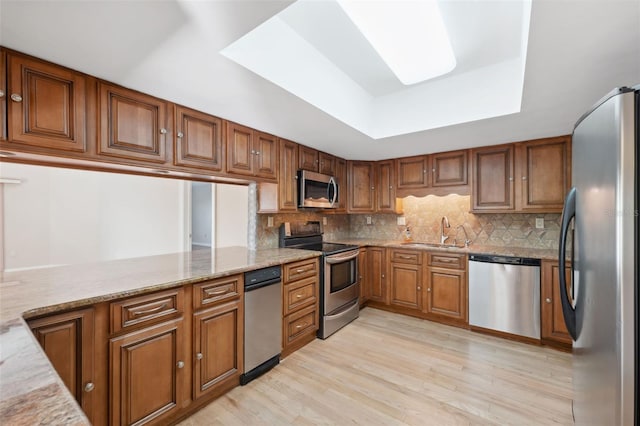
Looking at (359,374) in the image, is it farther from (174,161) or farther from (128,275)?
(174,161)

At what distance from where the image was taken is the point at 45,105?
1.46m

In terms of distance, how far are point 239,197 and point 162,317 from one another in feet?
5.49

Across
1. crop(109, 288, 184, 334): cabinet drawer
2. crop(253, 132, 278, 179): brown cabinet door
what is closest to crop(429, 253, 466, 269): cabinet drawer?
crop(253, 132, 278, 179): brown cabinet door

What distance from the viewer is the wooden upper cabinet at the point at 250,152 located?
241 cm

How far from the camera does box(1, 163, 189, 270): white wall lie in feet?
7.97

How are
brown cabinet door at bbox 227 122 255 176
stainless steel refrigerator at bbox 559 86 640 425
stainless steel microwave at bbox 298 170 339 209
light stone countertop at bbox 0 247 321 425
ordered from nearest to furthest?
light stone countertop at bbox 0 247 321 425
stainless steel refrigerator at bbox 559 86 640 425
brown cabinet door at bbox 227 122 255 176
stainless steel microwave at bbox 298 170 339 209

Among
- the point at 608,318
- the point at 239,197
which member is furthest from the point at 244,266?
the point at 608,318

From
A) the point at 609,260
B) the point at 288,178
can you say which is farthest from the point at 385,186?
the point at 609,260

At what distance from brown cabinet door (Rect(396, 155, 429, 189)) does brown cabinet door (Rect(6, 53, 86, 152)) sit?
3.36 m

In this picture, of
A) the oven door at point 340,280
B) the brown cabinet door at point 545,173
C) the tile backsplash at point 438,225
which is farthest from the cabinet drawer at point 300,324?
the brown cabinet door at point 545,173

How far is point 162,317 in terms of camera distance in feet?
5.24

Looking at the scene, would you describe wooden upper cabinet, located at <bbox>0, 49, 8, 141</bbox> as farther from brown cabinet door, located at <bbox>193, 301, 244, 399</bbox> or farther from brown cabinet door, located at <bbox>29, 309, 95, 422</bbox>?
brown cabinet door, located at <bbox>193, 301, 244, 399</bbox>

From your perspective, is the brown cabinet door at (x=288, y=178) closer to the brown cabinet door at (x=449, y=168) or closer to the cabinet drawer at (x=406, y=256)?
the cabinet drawer at (x=406, y=256)

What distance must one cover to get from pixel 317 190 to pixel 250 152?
3.54 ft
